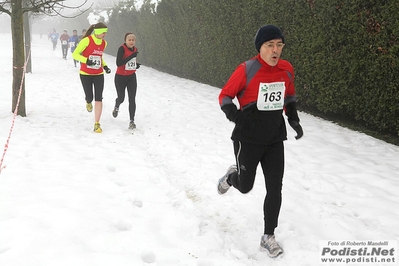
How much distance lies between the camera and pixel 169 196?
14.7ft

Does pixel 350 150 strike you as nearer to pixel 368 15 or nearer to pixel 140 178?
pixel 368 15

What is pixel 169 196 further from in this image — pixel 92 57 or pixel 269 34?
pixel 92 57

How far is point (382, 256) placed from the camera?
3.31m

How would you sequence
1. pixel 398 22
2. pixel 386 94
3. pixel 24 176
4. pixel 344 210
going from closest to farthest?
pixel 344 210 < pixel 24 176 < pixel 398 22 < pixel 386 94

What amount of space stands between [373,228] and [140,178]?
2884 millimetres

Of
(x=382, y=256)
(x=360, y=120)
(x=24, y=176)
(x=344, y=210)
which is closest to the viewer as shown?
(x=382, y=256)

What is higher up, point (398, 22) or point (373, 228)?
point (398, 22)

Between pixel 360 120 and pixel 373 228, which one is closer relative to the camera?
pixel 373 228

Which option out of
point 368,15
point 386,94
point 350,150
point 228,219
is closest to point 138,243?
point 228,219

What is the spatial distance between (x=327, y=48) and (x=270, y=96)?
15.7ft

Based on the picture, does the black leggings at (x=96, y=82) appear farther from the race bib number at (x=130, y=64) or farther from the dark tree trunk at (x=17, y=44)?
the dark tree trunk at (x=17, y=44)

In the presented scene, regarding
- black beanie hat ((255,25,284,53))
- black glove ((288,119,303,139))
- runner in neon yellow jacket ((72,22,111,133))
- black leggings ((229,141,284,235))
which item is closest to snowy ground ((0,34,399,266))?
black leggings ((229,141,284,235))

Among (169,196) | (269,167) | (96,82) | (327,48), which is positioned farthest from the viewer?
(327,48)

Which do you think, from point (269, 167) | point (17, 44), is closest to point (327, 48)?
point (269, 167)
